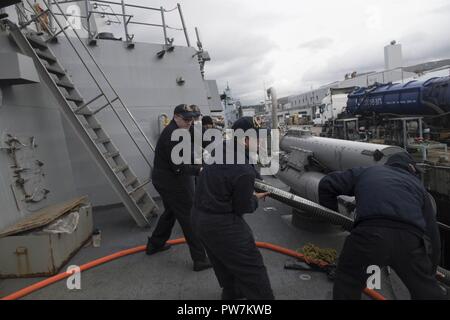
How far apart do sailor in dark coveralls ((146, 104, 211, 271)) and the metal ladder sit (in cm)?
117

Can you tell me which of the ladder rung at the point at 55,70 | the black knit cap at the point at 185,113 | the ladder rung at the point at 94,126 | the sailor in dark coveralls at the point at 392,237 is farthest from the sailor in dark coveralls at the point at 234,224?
the ladder rung at the point at 55,70

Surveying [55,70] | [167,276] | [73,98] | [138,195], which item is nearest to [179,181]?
[167,276]

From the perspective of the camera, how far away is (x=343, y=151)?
14.2ft

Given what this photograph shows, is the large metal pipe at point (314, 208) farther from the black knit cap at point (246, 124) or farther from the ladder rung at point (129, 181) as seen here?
the ladder rung at point (129, 181)

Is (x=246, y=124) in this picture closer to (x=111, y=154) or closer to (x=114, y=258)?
(x=114, y=258)

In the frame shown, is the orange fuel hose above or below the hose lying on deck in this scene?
below

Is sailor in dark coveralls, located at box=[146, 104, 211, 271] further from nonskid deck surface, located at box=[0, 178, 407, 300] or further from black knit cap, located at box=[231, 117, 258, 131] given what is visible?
black knit cap, located at box=[231, 117, 258, 131]

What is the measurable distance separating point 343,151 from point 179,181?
7.18 feet

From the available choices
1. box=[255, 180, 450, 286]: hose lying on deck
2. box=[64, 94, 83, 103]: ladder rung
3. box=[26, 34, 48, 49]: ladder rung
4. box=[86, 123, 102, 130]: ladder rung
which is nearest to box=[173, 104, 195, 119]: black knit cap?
box=[255, 180, 450, 286]: hose lying on deck

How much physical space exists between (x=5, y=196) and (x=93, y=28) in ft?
14.8

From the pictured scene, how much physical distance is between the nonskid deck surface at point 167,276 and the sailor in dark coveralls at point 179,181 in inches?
9.8

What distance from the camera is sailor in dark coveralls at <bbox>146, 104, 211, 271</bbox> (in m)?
3.46

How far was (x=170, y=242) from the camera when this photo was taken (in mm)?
4145

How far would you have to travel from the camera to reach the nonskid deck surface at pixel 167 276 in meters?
2.99
